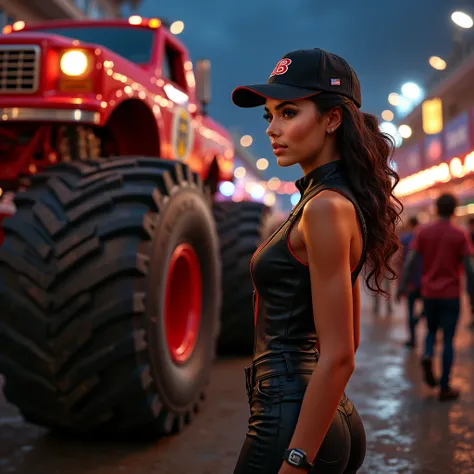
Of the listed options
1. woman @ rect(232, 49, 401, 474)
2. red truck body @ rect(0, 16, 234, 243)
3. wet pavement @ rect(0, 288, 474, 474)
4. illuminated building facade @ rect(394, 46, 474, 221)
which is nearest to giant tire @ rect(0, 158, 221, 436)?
wet pavement @ rect(0, 288, 474, 474)

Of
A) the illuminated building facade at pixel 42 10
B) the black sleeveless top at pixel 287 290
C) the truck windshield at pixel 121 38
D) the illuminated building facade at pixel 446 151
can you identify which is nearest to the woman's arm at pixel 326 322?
the black sleeveless top at pixel 287 290

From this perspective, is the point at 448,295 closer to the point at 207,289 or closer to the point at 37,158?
the point at 207,289

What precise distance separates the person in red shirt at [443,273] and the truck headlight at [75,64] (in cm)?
354

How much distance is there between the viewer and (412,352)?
8539 mm

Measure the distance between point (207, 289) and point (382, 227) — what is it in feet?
11.3

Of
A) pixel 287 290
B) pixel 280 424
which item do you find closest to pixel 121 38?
pixel 287 290

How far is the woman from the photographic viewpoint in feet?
5.69

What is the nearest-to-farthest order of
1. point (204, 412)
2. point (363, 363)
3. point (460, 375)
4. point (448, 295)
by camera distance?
1. point (204, 412)
2. point (448, 295)
3. point (460, 375)
4. point (363, 363)

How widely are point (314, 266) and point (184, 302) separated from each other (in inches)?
139

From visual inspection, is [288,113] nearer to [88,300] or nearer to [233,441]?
[88,300]

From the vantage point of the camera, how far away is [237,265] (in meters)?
6.89

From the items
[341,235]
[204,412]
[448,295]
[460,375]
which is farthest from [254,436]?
[460,375]

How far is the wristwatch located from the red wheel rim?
3.30m

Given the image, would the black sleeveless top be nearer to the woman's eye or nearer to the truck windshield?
the woman's eye
